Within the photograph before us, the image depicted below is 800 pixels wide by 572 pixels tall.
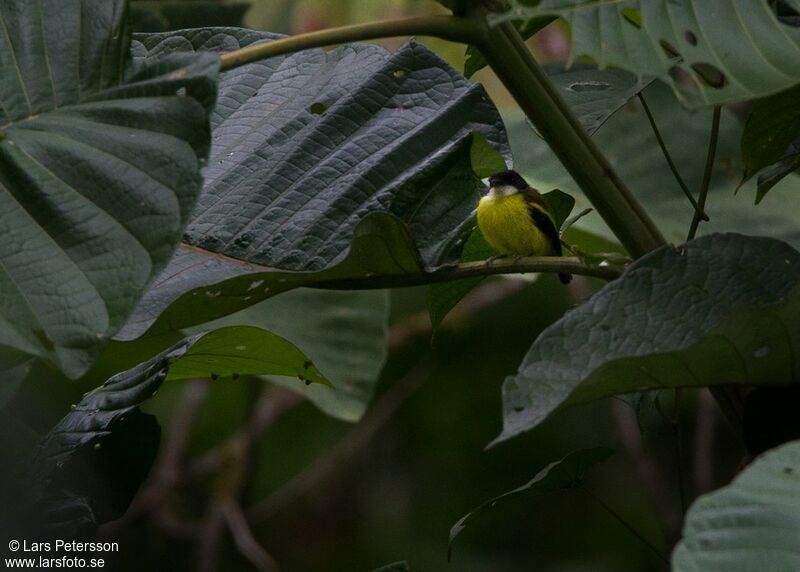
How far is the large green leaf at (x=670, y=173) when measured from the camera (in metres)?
2.97

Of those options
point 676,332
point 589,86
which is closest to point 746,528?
point 676,332

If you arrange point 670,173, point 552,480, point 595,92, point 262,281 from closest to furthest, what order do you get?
point 262,281, point 552,480, point 595,92, point 670,173

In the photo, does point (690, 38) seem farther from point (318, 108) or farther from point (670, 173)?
point (670, 173)

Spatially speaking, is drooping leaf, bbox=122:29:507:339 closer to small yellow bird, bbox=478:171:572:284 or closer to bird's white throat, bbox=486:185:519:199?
small yellow bird, bbox=478:171:572:284

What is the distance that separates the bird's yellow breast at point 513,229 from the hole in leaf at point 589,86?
3.68 feet

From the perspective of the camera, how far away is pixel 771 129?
1446 millimetres

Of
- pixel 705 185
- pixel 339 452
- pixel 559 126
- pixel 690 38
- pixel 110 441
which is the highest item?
pixel 690 38

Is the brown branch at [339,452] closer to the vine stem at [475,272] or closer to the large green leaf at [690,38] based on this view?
the vine stem at [475,272]

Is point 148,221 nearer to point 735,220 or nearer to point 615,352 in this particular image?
point 615,352

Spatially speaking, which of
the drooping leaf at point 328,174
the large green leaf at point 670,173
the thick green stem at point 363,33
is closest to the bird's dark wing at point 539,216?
the large green leaf at point 670,173

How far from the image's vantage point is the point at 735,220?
3014 mm

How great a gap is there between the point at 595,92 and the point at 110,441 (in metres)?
0.86

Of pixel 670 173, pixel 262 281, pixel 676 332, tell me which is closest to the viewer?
pixel 676 332

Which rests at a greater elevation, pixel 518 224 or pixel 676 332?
pixel 676 332
